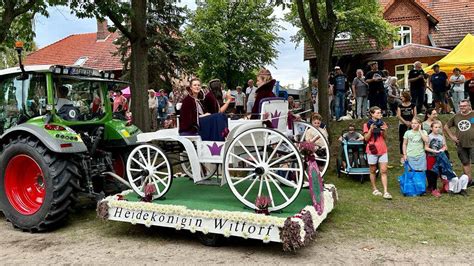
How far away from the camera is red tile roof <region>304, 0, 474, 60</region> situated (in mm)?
27234

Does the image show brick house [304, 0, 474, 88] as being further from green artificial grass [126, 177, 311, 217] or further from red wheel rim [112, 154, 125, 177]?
green artificial grass [126, 177, 311, 217]

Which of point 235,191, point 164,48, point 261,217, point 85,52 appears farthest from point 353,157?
point 85,52

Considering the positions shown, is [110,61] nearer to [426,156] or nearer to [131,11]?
[131,11]

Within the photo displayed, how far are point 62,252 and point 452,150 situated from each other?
9.54 meters

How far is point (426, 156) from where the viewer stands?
8.56 m

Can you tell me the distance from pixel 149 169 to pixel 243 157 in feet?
4.21

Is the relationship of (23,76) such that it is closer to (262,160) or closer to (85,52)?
(262,160)

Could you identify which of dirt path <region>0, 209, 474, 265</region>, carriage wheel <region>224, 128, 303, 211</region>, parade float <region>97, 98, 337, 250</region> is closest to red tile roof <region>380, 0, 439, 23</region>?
parade float <region>97, 98, 337, 250</region>

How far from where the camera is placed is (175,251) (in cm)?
554

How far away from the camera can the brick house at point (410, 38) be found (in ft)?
86.8

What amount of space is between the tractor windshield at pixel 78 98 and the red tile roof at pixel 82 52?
85.2 ft

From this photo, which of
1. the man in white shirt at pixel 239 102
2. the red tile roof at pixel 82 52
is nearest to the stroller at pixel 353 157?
the man in white shirt at pixel 239 102

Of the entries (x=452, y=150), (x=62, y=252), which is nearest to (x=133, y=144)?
(x=62, y=252)

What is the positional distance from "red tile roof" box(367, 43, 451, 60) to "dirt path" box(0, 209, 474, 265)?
72.3 ft
